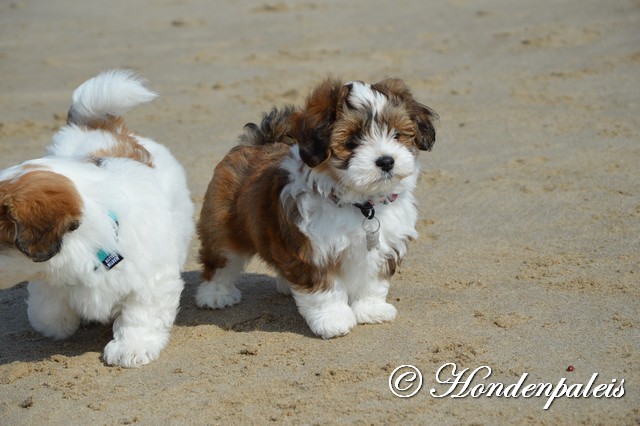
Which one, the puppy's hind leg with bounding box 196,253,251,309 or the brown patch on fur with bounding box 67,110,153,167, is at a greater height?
the brown patch on fur with bounding box 67,110,153,167

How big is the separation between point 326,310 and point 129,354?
1024 mm

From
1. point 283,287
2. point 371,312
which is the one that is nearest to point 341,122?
point 371,312

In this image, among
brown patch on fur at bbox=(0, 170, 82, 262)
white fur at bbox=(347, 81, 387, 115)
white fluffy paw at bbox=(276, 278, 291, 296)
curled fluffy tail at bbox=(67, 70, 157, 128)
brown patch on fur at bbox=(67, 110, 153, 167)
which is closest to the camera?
brown patch on fur at bbox=(0, 170, 82, 262)

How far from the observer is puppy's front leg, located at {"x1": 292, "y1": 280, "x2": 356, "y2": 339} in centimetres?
427

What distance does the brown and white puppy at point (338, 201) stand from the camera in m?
3.99

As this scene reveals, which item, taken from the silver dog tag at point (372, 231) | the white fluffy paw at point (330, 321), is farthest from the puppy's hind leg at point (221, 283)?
the silver dog tag at point (372, 231)

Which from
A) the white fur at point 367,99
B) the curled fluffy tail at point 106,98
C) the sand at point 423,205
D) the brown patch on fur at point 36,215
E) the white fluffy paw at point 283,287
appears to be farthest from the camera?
the white fluffy paw at point 283,287

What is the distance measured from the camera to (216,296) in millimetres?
4906

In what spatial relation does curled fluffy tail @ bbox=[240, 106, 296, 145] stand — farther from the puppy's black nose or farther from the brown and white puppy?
the puppy's black nose

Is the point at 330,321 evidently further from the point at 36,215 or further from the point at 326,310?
the point at 36,215

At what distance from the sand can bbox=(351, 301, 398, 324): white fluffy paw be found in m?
0.10

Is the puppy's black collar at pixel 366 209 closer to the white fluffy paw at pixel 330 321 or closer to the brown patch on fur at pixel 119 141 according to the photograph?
the white fluffy paw at pixel 330 321

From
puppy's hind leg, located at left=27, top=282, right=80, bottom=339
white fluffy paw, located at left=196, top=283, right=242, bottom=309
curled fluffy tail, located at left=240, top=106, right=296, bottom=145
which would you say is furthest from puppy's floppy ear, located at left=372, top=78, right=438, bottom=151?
puppy's hind leg, located at left=27, top=282, right=80, bottom=339

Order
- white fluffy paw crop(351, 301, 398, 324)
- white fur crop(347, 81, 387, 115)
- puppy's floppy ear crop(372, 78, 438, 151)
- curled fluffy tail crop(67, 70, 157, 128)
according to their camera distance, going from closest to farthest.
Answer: white fur crop(347, 81, 387, 115)
puppy's floppy ear crop(372, 78, 438, 151)
white fluffy paw crop(351, 301, 398, 324)
curled fluffy tail crop(67, 70, 157, 128)
